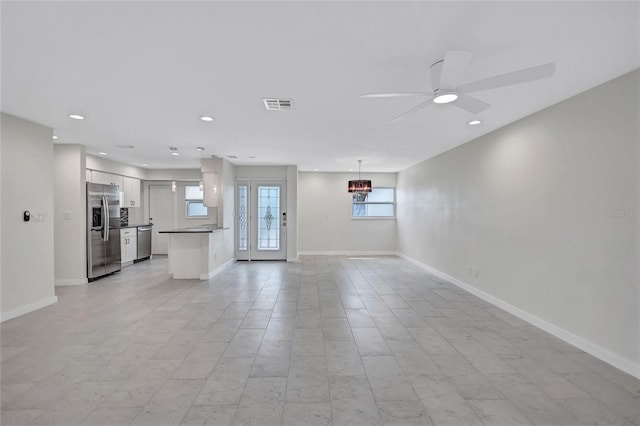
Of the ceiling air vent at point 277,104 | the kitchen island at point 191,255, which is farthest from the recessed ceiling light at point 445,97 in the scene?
the kitchen island at point 191,255

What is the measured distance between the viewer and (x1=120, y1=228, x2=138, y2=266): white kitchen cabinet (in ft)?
Answer: 22.9

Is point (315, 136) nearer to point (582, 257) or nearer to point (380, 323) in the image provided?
point (380, 323)

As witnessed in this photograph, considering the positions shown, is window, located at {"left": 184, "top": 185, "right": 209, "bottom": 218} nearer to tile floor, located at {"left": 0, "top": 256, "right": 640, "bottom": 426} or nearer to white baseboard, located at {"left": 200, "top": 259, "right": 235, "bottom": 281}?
white baseboard, located at {"left": 200, "top": 259, "right": 235, "bottom": 281}

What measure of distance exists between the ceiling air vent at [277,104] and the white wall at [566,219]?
115 inches

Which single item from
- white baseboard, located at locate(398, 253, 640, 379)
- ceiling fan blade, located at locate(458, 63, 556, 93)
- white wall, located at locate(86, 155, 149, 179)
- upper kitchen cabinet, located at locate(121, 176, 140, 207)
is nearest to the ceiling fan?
ceiling fan blade, located at locate(458, 63, 556, 93)

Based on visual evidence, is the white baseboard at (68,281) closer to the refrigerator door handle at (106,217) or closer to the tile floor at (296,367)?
the refrigerator door handle at (106,217)

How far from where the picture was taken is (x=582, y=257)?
9.90ft

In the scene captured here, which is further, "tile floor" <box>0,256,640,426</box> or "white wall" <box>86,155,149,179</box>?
"white wall" <box>86,155,149,179</box>

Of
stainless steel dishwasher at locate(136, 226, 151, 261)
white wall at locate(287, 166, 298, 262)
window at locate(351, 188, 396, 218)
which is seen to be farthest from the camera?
window at locate(351, 188, 396, 218)

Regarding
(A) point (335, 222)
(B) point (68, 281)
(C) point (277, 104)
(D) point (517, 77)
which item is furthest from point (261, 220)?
(D) point (517, 77)

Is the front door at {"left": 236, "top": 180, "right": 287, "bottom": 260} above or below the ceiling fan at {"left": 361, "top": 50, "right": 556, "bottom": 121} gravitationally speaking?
below

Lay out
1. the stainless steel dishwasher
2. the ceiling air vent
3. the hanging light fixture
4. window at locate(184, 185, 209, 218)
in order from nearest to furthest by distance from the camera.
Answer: the ceiling air vent < the hanging light fixture < the stainless steel dishwasher < window at locate(184, 185, 209, 218)

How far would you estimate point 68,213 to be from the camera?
532 cm

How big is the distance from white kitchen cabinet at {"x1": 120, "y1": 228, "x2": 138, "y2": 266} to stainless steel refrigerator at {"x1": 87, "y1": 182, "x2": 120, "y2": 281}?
53cm
